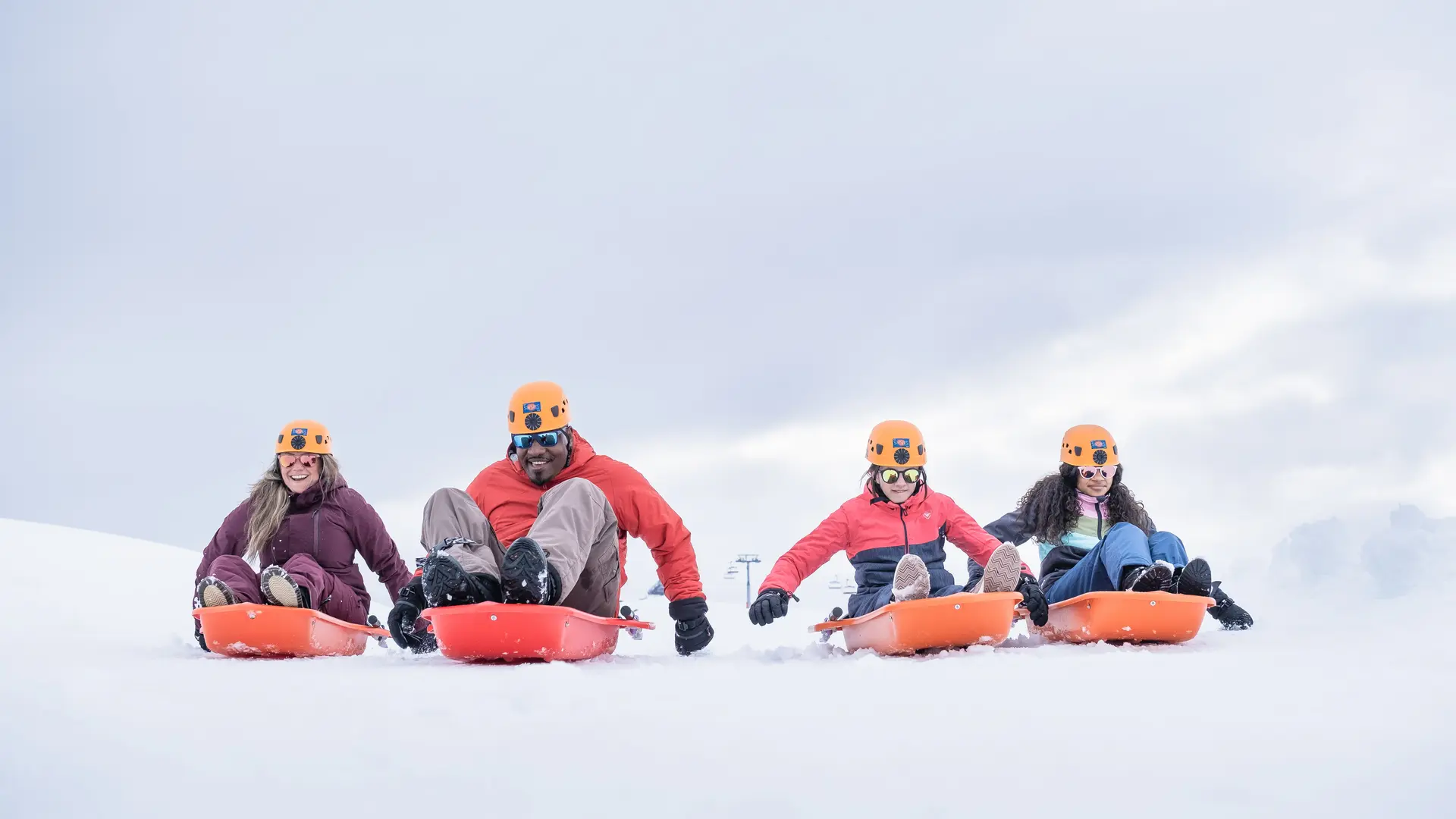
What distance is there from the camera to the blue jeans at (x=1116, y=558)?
5.42 metres

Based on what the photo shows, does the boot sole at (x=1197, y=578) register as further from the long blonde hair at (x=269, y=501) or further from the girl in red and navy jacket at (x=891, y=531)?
the long blonde hair at (x=269, y=501)

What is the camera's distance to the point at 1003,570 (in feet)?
16.1

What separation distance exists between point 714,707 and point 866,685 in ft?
2.11

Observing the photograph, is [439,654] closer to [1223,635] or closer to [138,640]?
[138,640]

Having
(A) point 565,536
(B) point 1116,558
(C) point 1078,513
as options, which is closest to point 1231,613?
(C) point 1078,513

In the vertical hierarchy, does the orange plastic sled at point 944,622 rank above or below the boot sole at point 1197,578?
below

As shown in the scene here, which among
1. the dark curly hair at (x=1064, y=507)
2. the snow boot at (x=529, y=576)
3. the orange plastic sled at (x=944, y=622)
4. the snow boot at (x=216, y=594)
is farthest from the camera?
the dark curly hair at (x=1064, y=507)

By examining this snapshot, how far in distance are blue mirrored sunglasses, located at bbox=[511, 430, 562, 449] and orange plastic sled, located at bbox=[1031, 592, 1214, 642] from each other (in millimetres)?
2760

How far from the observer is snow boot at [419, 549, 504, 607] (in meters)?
4.38

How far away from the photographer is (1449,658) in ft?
13.8

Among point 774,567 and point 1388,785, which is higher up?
point 774,567

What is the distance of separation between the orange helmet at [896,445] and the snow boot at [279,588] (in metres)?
3.14

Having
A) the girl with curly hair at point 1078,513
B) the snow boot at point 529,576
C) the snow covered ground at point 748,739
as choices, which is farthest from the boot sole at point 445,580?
the girl with curly hair at point 1078,513

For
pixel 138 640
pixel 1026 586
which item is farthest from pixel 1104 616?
pixel 138 640
